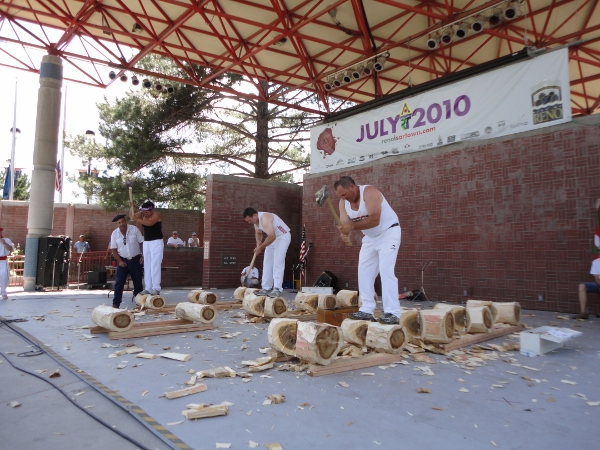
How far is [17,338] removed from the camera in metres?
5.34

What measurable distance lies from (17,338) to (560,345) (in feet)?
21.5

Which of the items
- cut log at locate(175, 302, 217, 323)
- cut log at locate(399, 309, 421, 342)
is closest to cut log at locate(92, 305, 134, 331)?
cut log at locate(175, 302, 217, 323)

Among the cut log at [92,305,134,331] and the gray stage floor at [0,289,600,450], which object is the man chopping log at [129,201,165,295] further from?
the gray stage floor at [0,289,600,450]

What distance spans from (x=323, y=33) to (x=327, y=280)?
722cm

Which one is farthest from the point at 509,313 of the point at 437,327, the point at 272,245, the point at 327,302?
the point at 272,245

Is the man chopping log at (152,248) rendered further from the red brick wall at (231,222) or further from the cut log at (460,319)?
the cut log at (460,319)

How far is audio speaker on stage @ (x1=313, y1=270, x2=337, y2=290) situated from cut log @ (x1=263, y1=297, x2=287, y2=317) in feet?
15.5

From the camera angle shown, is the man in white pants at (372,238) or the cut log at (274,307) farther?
the cut log at (274,307)

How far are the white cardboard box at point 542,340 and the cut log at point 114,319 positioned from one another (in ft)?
15.6

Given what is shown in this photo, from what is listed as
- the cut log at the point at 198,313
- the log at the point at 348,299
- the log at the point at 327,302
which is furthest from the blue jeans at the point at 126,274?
the log at the point at 348,299

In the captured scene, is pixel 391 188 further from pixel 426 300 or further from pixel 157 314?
pixel 157 314

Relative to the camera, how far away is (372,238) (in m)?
5.25

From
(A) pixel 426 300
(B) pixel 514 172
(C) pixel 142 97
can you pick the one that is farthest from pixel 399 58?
(C) pixel 142 97

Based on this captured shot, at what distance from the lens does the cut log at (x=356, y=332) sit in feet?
15.0
